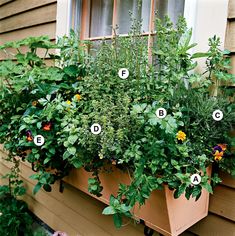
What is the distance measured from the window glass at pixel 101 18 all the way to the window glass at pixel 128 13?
9 cm

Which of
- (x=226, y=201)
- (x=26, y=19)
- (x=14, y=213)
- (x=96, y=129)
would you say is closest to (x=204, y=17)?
(x=96, y=129)

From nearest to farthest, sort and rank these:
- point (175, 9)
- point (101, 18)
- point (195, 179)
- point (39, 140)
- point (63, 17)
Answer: point (195, 179) < point (39, 140) < point (175, 9) < point (101, 18) < point (63, 17)

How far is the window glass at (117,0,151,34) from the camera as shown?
177cm

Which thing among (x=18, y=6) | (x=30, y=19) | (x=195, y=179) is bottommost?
(x=195, y=179)

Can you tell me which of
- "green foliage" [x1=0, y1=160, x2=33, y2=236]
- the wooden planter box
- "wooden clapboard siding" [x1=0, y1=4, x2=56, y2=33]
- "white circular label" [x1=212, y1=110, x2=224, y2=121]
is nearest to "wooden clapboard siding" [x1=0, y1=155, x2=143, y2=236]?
"green foliage" [x1=0, y1=160, x2=33, y2=236]

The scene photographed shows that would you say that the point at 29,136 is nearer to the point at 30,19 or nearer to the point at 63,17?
the point at 63,17

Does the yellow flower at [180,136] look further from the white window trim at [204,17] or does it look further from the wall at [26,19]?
the wall at [26,19]

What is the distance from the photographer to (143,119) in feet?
3.79

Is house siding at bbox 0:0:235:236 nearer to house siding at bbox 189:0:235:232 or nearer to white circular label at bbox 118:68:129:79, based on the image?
house siding at bbox 189:0:235:232

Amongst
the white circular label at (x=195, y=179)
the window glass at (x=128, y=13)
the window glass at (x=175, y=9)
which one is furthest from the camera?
the window glass at (x=128, y=13)

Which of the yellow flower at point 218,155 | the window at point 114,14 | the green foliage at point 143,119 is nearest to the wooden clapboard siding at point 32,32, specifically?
the window at point 114,14

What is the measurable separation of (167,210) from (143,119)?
362mm

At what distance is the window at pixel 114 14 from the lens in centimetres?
167

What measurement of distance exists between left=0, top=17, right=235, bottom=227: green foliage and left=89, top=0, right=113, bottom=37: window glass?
55 cm
